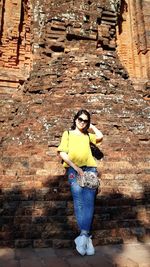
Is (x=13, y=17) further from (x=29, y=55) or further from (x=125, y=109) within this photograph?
(x=125, y=109)

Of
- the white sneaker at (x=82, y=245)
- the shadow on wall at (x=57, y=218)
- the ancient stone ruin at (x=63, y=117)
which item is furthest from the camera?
the ancient stone ruin at (x=63, y=117)

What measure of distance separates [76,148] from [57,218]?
1.12 metres

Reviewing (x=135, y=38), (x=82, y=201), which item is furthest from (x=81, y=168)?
(x=135, y=38)

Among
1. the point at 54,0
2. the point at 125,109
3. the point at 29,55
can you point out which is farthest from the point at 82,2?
the point at 125,109

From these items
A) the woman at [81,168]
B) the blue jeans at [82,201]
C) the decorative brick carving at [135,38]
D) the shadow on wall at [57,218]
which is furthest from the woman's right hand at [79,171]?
the decorative brick carving at [135,38]

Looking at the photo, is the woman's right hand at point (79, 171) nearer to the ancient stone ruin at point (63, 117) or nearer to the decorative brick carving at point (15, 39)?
the ancient stone ruin at point (63, 117)

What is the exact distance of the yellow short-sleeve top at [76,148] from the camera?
366 cm

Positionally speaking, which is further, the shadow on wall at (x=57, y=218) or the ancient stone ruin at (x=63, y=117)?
the ancient stone ruin at (x=63, y=117)

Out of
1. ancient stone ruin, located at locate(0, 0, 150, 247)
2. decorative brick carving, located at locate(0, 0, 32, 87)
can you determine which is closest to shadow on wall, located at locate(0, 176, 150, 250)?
ancient stone ruin, located at locate(0, 0, 150, 247)

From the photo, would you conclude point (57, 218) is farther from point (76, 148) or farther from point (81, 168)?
point (76, 148)

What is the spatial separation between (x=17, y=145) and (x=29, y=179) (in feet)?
3.27

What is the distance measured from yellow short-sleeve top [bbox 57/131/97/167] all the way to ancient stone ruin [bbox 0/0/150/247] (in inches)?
36.9

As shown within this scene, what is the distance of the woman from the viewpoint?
11.2ft

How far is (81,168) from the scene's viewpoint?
147 inches
